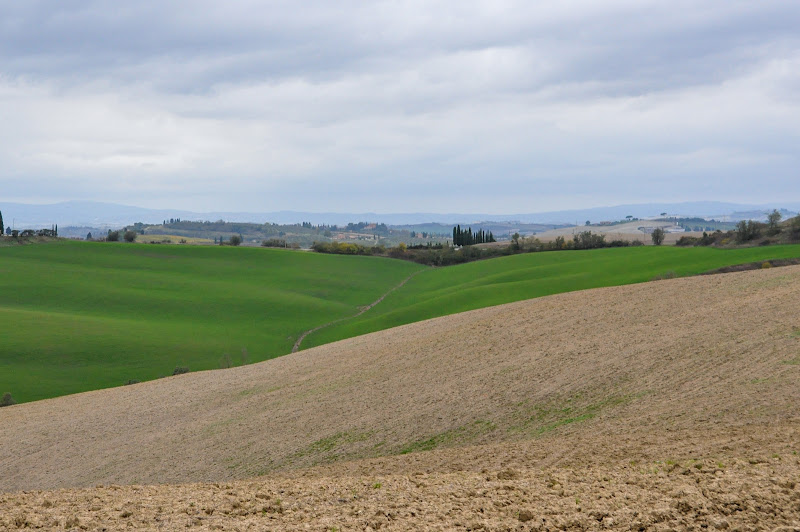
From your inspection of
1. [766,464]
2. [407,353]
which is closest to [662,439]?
[766,464]

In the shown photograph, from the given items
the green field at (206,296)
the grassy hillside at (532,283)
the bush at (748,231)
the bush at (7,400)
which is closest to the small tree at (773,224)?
the bush at (748,231)

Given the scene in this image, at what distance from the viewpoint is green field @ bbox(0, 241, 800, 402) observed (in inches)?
1816

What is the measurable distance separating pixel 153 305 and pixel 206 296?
20.6ft

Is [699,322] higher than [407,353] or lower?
higher

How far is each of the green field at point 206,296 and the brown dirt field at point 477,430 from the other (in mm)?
11125

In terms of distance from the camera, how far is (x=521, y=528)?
30.6 feet

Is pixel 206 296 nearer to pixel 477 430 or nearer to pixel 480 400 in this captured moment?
pixel 480 400

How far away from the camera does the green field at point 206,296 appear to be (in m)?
46.1

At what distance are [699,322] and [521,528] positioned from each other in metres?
19.5

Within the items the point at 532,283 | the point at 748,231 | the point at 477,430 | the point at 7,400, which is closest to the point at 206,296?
the point at 7,400

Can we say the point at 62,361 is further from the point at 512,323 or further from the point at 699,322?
the point at 699,322

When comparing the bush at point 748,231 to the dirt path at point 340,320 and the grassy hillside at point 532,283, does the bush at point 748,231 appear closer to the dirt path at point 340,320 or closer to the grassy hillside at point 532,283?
the grassy hillside at point 532,283

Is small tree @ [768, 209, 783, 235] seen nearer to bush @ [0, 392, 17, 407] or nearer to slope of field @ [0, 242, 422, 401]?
slope of field @ [0, 242, 422, 401]

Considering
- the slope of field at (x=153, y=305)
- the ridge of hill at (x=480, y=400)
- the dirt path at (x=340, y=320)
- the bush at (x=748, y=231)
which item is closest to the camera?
the ridge of hill at (x=480, y=400)
